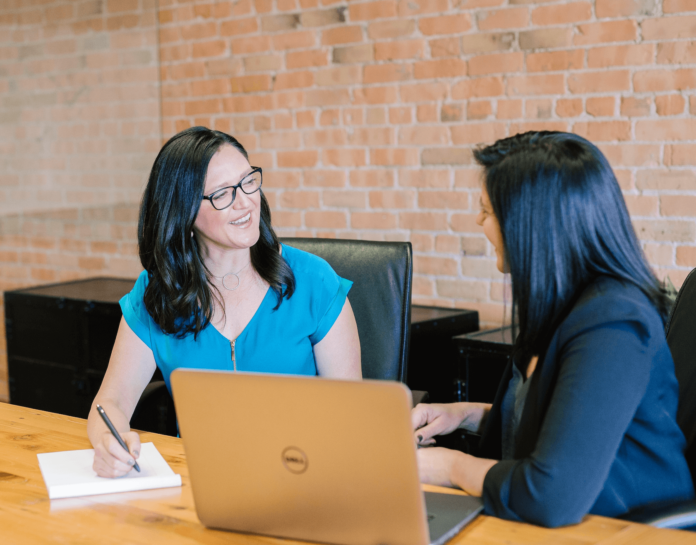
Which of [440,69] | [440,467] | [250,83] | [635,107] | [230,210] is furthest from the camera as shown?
[250,83]

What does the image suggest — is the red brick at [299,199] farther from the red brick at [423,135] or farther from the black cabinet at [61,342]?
the black cabinet at [61,342]

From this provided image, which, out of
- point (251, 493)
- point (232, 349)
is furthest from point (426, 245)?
point (251, 493)

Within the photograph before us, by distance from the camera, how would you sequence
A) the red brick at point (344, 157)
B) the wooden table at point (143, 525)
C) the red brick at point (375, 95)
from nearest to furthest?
the wooden table at point (143, 525), the red brick at point (375, 95), the red brick at point (344, 157)

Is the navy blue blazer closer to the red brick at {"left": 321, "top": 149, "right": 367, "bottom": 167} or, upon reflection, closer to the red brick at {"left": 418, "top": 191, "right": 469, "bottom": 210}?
the red brick at {"left": 418, "top": 191, "right": 469, "bottom": 210}

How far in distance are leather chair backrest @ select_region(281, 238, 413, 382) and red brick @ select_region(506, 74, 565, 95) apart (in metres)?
0.94

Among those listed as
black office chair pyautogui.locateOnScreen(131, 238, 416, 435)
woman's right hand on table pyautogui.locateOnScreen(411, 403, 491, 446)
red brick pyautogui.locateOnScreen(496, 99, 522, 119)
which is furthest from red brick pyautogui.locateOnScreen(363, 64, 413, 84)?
woman's right hand on table pyautogui.locateOnScreen(411, 403, 491, 446)

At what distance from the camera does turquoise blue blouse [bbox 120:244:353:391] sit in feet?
5.56

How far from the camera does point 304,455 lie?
2.98 ft

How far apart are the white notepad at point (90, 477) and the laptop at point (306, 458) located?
0.21m

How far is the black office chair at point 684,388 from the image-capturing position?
3.44 ft

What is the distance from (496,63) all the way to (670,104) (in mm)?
566

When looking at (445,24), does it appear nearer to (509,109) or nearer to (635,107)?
(509,109)

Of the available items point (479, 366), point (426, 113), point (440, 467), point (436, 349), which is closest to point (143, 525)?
point (440, 467)

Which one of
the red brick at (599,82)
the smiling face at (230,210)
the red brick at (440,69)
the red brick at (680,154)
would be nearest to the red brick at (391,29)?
the red brick at (440,69)
